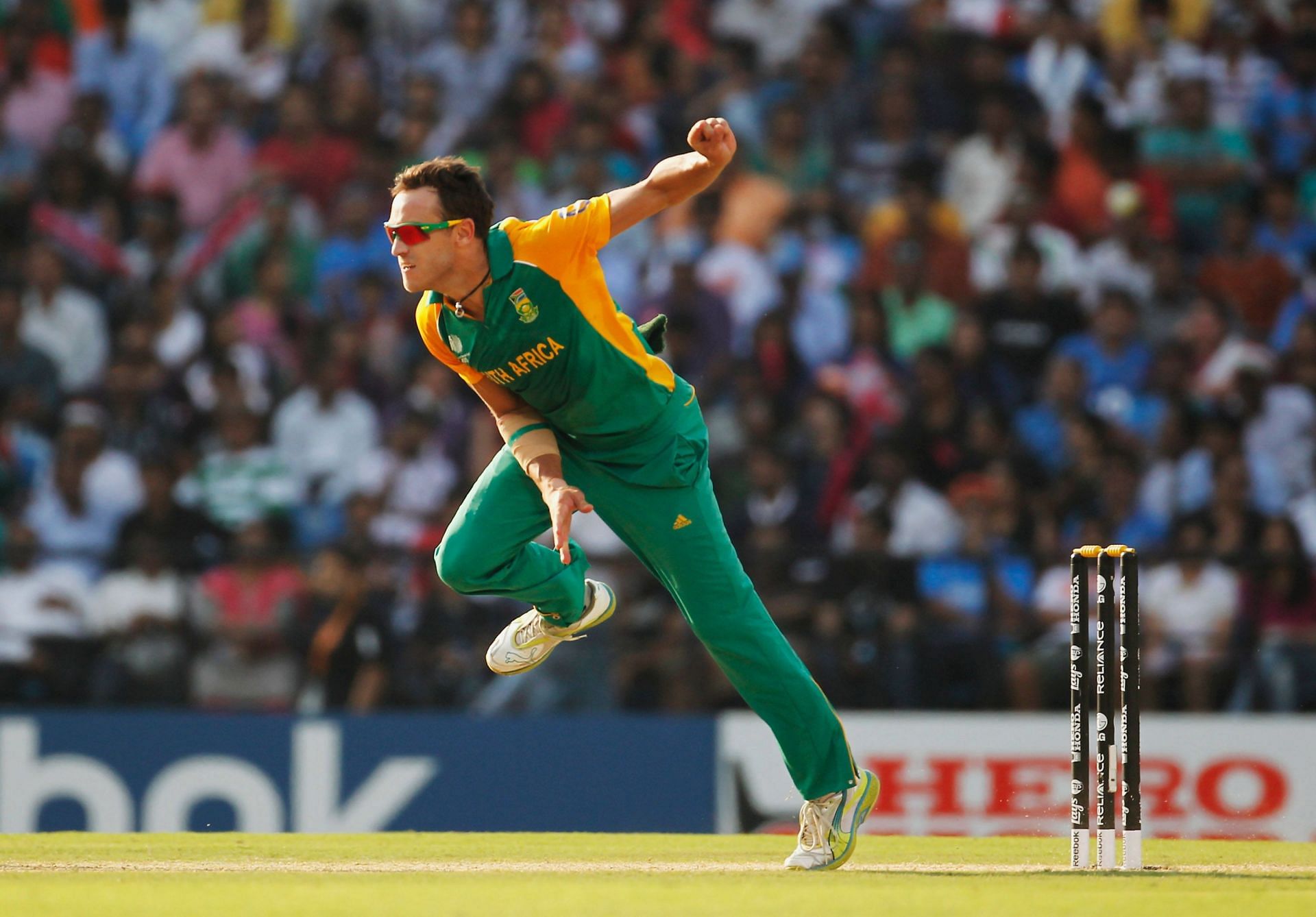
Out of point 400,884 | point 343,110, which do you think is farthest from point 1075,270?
point 400,884

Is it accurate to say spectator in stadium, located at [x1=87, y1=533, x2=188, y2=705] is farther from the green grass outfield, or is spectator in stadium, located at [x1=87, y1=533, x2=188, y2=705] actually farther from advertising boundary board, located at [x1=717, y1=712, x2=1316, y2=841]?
advertising boundary board, located at [x1=717, y1=712, x2=1316, y2=841]

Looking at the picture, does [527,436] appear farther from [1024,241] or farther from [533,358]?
[1024,241]

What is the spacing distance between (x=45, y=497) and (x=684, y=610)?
668cm

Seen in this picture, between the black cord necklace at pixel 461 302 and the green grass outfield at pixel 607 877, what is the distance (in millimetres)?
1784

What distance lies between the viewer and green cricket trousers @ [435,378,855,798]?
6.23m

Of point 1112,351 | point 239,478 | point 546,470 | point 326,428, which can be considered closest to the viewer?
point 546,470

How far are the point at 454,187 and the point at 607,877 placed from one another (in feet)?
7.38

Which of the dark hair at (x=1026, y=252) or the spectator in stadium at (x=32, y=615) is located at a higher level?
the dark hair at (x=1026, y=252)

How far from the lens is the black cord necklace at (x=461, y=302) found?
6105mm

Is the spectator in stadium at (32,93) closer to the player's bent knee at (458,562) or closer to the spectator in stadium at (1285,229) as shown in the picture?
the spectator in stadium at (1285,229)

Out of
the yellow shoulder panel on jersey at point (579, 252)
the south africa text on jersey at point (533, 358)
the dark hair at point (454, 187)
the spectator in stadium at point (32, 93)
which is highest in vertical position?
the spectator in stadium at point (32, 93)

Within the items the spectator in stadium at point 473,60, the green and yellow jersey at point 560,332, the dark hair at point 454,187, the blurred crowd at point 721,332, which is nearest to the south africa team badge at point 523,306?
the green and yellow jersey at point 560,332

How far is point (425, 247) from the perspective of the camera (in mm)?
6039

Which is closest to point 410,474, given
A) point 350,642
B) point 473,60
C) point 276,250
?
point 350,642
